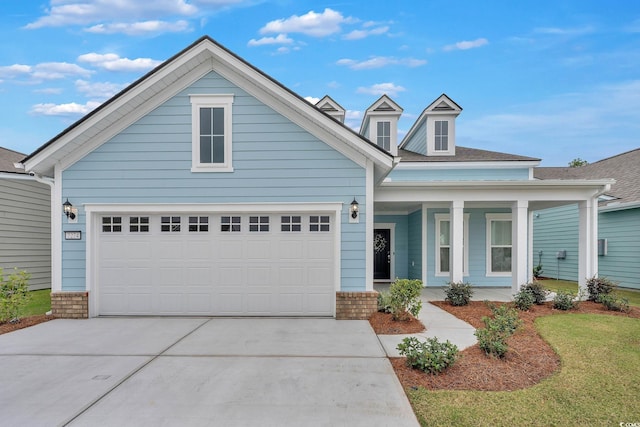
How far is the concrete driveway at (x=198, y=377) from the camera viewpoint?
3510 mm

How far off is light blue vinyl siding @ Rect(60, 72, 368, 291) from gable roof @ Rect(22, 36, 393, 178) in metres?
0.15

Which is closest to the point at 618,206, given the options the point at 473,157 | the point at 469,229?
the point at 473,157

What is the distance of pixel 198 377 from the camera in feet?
14.5

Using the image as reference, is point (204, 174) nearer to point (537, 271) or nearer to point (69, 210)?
point (69, 210)

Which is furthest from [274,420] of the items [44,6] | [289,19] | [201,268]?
[289,19]

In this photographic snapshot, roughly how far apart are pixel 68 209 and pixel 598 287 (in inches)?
514

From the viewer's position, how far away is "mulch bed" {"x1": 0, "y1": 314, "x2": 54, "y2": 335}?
6727mm

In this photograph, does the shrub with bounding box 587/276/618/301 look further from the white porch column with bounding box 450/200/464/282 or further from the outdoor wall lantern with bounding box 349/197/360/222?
the outdoor wall lantern with bounding box 349/197/360/222

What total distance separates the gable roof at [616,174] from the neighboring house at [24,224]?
66.3ft

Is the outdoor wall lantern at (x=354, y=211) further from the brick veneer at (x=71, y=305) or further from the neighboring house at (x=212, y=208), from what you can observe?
the brick veneer at (x=71, y=305)

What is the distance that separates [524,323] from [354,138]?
16.8 feet

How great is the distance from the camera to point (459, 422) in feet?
11.0

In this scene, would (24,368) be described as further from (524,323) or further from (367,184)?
(524,323)

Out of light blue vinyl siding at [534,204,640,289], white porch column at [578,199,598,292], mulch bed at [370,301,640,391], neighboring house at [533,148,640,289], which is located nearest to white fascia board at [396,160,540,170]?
neighboring house at [533,148,640,289]
